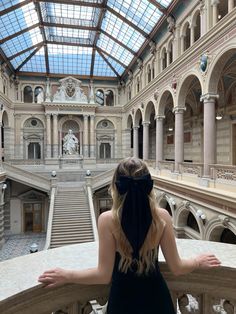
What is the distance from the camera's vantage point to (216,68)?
37.0 feet

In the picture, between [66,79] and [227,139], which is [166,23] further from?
[66,79]

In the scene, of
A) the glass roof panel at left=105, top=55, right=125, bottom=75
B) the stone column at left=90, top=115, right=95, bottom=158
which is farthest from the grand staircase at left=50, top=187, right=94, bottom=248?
the glass roof panel at left=105, top=55, right=125, bottom=75

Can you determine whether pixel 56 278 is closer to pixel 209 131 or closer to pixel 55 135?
pixel 209 131

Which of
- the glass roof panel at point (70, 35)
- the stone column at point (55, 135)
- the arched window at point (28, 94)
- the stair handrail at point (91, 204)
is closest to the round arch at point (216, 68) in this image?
the stair handrail at point (91, 204)

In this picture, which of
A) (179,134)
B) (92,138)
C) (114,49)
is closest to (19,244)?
(92,138)

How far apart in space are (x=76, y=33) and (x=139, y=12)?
860 centimetres

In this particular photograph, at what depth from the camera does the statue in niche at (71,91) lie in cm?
2752

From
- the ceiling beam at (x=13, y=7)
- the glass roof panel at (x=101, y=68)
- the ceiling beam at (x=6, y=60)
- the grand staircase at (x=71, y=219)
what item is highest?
the ceiling beam at (x=13, y=7)

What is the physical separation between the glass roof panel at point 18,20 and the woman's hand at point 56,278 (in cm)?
2260

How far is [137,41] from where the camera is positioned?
21.2 metres

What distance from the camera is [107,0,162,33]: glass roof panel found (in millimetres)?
17016

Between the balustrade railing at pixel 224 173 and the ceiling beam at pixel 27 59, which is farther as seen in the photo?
the ceiling beam at pixel 27 59

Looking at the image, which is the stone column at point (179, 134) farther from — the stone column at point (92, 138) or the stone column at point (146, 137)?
the stone column at point (92, 138)

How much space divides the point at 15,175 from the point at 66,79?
524 inches
